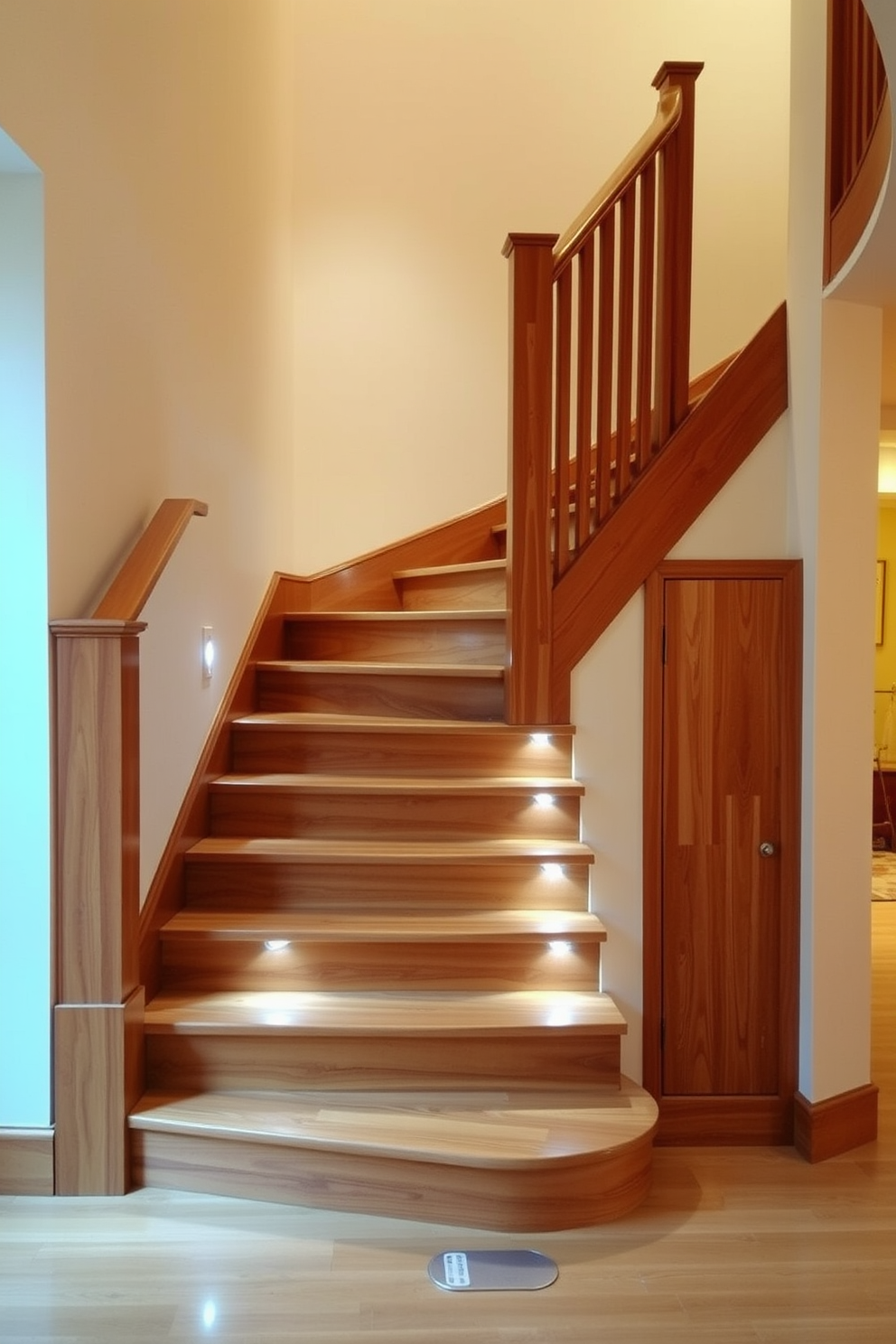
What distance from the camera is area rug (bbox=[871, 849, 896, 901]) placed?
6098 mm

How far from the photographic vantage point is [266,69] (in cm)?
417

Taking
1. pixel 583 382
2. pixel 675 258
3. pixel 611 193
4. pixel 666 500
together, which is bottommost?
pixel 666 500

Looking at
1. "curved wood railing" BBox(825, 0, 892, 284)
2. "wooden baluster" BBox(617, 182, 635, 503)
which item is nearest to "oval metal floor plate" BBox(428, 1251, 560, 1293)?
"wooden baluster" BBox(617, 182, 635, 503)

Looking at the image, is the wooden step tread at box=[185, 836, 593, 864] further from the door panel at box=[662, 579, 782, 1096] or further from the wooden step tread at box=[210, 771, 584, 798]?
the door panel at box=[662, 579, 782, 1096]

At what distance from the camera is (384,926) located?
2887 mm

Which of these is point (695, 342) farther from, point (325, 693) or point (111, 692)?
point (111, 692)

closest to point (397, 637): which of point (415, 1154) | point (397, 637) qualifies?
point (397, 637)

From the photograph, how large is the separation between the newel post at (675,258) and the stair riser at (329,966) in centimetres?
157

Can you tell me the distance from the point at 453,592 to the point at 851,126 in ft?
6.61

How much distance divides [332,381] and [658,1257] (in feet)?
11.9

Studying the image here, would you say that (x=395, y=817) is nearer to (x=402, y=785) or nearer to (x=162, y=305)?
(x=402, y=785)

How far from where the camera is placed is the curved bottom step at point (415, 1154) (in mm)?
2369

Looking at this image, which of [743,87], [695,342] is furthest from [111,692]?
[743,87]

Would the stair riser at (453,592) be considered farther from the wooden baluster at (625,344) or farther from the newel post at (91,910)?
the newel post at (91,910)
